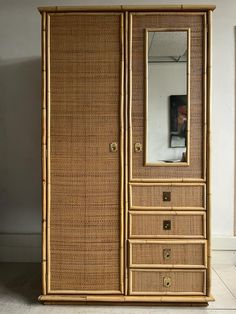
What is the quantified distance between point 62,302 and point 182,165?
120 cm

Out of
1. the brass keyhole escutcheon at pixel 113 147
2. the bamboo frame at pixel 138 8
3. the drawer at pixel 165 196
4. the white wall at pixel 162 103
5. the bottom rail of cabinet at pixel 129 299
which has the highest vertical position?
the bamboo frame at pixel 138 8

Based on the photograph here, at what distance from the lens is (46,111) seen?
7.03ft

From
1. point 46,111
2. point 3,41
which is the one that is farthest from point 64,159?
point 3,41

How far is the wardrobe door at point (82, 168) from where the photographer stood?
7.01 ft

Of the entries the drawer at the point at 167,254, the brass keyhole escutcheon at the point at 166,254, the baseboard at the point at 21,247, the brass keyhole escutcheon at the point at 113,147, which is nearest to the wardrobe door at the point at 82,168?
the brass keyhole escutcheon at the point at 113,147

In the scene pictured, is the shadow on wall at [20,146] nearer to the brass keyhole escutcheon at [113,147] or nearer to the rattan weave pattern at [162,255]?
the brass keyhole escutcheon at [113,147]

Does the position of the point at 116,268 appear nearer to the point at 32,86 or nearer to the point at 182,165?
the point at 182,165

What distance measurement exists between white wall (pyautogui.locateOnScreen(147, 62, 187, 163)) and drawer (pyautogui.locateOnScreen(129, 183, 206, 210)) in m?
0.18

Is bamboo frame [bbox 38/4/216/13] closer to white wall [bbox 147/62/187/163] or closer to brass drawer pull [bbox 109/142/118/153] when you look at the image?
white wall [bbox 147/62/187/163]

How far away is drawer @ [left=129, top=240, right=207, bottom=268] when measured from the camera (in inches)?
84.4

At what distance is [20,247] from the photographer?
2.96 meters

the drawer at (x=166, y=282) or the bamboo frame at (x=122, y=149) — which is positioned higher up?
the bamboo frame at (x=122, y=149)

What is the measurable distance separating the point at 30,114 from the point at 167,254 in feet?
5.61

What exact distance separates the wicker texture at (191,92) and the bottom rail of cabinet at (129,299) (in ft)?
2.58
